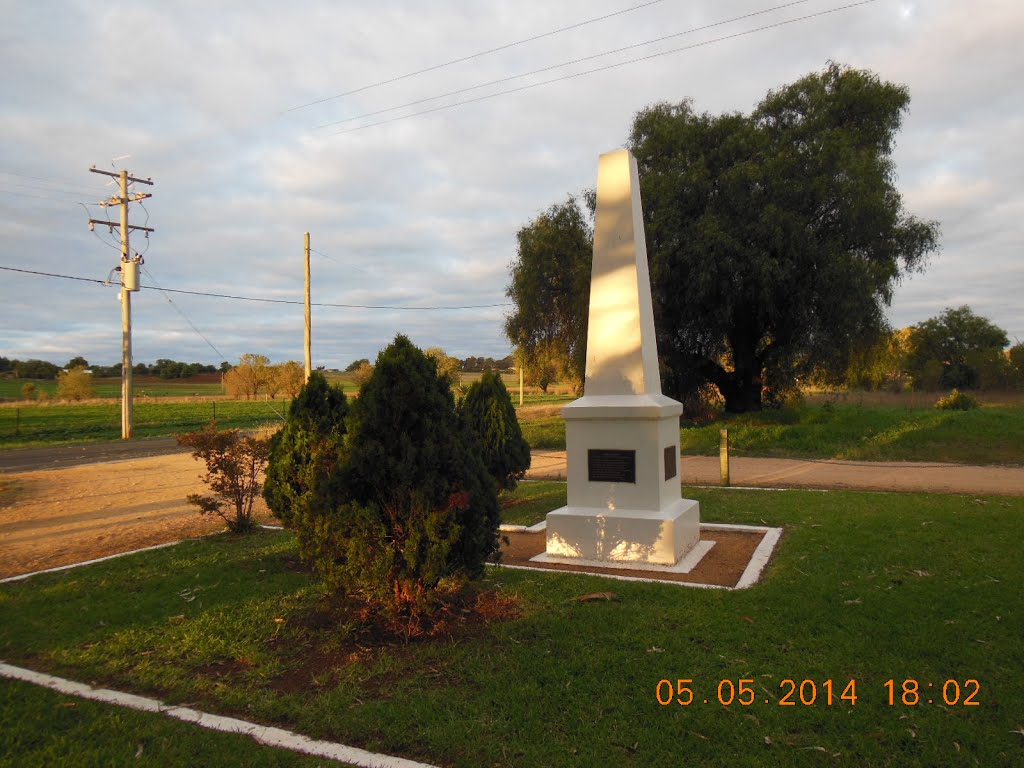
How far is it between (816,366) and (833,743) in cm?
1798

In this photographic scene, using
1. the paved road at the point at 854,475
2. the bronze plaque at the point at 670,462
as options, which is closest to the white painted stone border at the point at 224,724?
the bronze plaque at the point at 670,462

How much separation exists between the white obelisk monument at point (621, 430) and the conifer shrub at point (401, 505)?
230cm

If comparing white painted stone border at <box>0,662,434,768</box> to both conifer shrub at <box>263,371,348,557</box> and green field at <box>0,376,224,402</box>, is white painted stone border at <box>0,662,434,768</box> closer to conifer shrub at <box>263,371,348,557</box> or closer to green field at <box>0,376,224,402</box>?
conifer shrub at <box>263,371,348,557</box>

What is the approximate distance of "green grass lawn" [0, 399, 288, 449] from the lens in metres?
26.3

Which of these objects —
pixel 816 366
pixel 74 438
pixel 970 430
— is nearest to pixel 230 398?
pixel 74 438

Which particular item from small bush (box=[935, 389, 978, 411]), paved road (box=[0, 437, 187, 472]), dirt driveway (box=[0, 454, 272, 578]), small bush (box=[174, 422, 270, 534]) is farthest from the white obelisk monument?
small bush (box=[935, 389, 978, 411])

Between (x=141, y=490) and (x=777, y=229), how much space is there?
49.7 ft

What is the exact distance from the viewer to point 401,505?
423cm

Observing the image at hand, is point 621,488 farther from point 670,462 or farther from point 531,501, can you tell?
point 531,501

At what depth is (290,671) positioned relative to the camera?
391 cm

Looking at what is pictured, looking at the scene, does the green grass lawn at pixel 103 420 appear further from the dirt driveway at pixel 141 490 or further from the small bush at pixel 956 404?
the small bush at pixel 956 404

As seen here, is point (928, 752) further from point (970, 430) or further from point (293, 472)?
point (970, 430)

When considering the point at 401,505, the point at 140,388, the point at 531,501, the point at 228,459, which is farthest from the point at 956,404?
the point at 140,388

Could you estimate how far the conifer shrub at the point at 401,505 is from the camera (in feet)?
13.7
